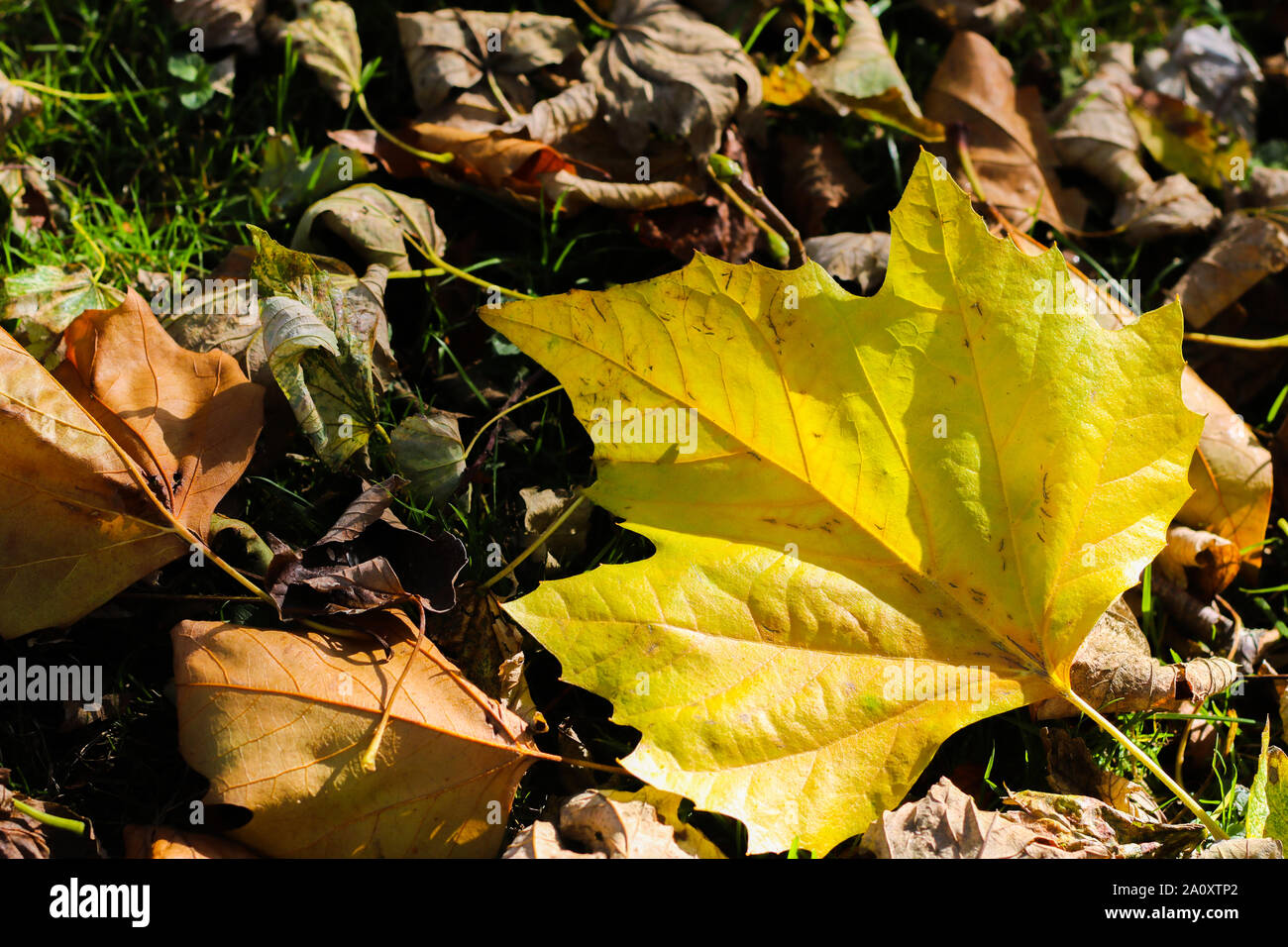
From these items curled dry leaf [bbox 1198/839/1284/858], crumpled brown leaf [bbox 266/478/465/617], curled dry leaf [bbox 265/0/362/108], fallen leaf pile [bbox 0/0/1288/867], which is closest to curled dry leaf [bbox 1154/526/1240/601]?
fallen leaf pile [bbox 0/0/1288/867]

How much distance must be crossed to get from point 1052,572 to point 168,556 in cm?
166

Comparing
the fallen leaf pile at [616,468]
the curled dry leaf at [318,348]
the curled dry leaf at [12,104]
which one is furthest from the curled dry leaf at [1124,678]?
the curled dry leaf at [12,104]

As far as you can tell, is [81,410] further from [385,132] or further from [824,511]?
[824,511]

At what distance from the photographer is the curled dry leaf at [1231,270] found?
2551 mm

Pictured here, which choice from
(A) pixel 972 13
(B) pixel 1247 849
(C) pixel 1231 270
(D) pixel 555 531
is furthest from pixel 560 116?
(B) pixel 1247 849

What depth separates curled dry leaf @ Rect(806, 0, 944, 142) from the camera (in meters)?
2.57

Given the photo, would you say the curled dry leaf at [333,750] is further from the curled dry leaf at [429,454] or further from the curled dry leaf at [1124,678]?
the curled dry leaf at [1124,678]

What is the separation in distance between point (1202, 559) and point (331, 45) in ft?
8.24

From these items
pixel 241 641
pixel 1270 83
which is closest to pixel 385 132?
pixel 241 641

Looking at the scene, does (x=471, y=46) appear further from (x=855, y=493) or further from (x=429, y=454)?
(x=855, y=493)

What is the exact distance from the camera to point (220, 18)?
2.61 m

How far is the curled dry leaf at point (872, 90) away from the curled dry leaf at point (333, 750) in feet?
6.03

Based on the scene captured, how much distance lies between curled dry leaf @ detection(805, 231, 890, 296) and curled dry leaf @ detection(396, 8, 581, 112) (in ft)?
2.92

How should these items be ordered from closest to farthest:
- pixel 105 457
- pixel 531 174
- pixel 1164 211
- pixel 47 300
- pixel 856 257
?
pixel 105 457 < pixel 47 300 < pixel 856 257 < pixel 531 174 < pixel 1164 211
